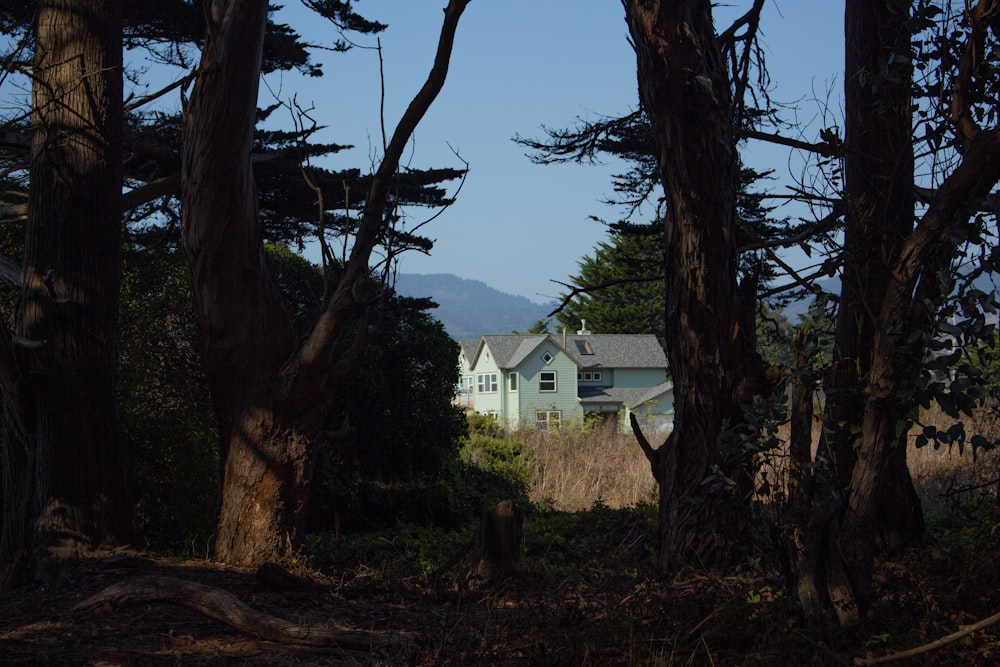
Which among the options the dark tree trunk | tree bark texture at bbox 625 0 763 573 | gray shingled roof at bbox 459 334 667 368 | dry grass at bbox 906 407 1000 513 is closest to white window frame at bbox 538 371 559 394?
gray shingled roof at bbox 459 334 667 368

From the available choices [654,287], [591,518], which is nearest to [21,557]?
[591,518]

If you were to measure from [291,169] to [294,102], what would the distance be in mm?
6582

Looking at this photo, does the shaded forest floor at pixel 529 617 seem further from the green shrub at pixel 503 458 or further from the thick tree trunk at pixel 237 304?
the green shrub at pixel 503 458

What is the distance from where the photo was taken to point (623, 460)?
577 inches

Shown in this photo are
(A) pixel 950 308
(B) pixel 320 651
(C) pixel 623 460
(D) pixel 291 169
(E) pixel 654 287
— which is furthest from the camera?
(E) pixel 654 287

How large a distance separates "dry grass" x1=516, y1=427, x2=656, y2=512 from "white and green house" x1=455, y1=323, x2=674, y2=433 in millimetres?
30509

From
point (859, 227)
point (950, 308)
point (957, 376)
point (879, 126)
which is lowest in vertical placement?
point (957, 376)

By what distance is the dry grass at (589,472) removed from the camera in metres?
12.7

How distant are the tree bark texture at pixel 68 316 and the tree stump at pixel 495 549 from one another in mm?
2572

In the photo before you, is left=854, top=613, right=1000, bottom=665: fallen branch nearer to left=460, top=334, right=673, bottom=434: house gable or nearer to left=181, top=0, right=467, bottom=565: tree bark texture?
left=181, top=0, right=467, bottom=565: tree bark texture

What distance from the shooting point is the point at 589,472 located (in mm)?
14156

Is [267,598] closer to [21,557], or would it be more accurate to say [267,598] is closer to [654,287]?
[21,557]

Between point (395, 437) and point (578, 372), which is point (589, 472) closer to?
point (395, 437)

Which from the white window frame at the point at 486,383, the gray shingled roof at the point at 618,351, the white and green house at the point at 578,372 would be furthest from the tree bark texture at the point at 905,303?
the white window frame at the point at 486,383
